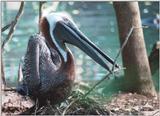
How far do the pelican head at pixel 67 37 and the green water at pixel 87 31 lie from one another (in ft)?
0.10

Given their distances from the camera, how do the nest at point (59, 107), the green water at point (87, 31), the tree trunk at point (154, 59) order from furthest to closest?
the tree trunk at point (154, 59) < the green water at point (87, 31) < the nest at point (59, 107)

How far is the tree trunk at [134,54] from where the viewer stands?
260cm

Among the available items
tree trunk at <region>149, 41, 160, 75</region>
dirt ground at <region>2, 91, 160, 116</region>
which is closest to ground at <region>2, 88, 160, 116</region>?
dirt ground at <region>2, 91, 160, 116</region>

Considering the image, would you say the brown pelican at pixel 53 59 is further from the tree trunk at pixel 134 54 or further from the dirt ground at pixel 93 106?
the tree trunk at pixel 134 54

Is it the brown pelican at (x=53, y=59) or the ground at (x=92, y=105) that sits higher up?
the brown pelican at (x=53, y=59)

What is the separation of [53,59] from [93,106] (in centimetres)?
27

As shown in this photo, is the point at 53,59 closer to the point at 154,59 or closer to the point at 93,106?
the point at 93,106

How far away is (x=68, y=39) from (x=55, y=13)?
0.13 metres

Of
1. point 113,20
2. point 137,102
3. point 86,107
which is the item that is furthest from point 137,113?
point 113,20

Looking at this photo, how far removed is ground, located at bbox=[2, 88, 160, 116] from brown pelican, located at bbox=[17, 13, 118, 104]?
4cm

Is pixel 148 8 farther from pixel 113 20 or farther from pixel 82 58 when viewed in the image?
pixel 82 58

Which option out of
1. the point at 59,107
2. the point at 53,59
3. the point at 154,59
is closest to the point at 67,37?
the point at 53,59

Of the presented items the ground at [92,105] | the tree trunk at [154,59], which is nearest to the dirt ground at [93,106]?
the ground at [92,105]

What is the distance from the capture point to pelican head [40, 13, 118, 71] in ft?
8.11
